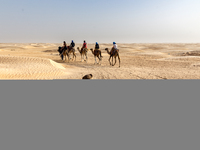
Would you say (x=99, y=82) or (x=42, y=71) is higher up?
(x=99, y=82)

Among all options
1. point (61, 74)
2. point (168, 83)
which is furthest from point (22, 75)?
point (168, 83)

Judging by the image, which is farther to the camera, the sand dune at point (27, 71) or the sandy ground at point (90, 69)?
the sandy ground at point (90, 69)

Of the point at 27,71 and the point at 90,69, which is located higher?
the point at 27,71

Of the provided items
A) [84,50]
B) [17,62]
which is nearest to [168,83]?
[17,62]

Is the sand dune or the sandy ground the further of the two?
the sandy ground

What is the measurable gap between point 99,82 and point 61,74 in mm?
9614

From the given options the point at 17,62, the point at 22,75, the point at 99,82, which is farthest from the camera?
the point at 17,62

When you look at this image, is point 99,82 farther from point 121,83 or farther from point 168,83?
point 168,83

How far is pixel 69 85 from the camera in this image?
81.7 inches

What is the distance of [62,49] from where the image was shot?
22188 mm

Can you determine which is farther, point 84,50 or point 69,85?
point 84,50

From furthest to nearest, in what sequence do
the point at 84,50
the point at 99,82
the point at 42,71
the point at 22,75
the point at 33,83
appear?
1. the point at 84,50
2. the point at 42,71
3. the point at 22,75
4. the point at 99,82
5. the point at 33,83

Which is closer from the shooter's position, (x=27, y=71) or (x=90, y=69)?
(x=27, y=71)

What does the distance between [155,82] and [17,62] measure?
13970 millimetres
